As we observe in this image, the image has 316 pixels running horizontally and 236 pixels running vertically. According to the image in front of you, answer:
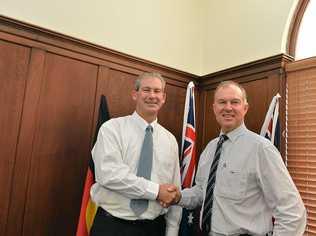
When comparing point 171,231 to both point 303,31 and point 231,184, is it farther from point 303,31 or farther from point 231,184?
point 303,31

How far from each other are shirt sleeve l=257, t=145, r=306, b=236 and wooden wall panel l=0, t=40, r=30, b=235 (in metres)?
1.63

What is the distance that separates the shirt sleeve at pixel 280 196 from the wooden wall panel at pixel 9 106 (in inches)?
64.0

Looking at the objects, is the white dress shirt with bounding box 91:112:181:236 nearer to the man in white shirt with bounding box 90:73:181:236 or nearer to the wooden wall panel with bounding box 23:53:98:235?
the man in white shirt with bounding box 90:73:181:236

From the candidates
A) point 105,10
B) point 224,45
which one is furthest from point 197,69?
point 105,10

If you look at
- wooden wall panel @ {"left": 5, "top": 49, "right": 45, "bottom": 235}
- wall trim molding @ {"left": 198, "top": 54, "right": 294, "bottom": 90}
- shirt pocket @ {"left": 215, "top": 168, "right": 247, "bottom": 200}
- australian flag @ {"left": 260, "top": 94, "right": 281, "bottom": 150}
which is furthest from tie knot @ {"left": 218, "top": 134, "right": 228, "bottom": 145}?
wooden wall panel @ {"left": 5, "top": 49, "right": 45, "bottom": 235}

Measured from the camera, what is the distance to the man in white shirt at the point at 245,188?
1474 mm

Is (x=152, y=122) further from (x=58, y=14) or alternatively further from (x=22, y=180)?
(x=58, y=14)

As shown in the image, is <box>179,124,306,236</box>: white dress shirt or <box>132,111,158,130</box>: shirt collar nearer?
<box>179,124,306,236</box>: white dress shirt

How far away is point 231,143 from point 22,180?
1.44 m

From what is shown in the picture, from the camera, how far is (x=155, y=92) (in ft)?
6.73

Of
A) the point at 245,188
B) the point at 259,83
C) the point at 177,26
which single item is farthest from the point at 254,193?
the point at 177,26

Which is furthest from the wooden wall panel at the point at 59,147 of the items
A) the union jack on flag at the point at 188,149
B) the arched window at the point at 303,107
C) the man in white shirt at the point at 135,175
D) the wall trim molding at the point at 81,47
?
the arched window at the point at 303,107

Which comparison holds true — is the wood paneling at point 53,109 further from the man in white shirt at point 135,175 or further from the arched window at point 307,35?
the man in white shirt at point 135,175

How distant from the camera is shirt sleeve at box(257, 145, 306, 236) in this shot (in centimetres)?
144
